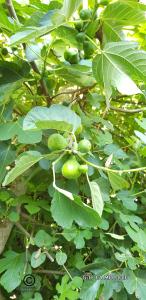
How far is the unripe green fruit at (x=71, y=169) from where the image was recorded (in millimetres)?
581

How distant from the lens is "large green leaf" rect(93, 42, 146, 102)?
25.1 inches

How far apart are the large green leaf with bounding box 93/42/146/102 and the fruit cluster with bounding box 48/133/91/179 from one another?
0.13m

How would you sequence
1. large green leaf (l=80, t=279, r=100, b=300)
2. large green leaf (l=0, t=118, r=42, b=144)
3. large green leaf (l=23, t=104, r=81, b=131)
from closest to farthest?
large green leaf (l=23, t=104, r=81, b=131), large green leaf (l=0, t=118, r=42, b=144), large green leaf (l=80, t=279, r=100, b=300)

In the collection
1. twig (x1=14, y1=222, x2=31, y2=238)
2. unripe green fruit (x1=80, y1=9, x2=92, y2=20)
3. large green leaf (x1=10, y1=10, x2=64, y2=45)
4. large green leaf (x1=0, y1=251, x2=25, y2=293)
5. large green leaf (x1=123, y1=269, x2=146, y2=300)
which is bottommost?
large green leaf (x1=123, y1=269, x2=146, y2=300)

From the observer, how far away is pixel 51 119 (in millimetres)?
611

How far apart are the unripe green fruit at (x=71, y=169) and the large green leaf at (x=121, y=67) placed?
0.52 feet

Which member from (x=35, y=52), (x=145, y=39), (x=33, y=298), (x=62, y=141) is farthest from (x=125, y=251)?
(x=145, y=39)

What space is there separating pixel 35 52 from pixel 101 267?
0.51m

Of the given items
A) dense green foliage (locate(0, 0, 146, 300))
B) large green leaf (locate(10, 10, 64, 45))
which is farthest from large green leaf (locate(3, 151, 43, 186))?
large green leaf (locate(10, 10, 64, 45))

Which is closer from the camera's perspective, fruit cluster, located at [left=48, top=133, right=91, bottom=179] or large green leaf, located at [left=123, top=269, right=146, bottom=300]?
fruit cluster, located at [left=48, top=133, right=91, bottom=179]

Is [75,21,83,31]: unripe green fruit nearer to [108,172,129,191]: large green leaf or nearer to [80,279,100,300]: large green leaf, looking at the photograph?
[108,172,129,191]: large green leaf

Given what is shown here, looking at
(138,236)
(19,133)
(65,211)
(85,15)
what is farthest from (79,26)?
(138,236)

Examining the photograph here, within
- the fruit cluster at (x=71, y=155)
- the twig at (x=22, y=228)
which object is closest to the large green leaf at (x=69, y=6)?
the fruit cluster at (x=71, y=155)

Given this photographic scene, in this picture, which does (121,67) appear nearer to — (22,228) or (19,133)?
(19,133)
